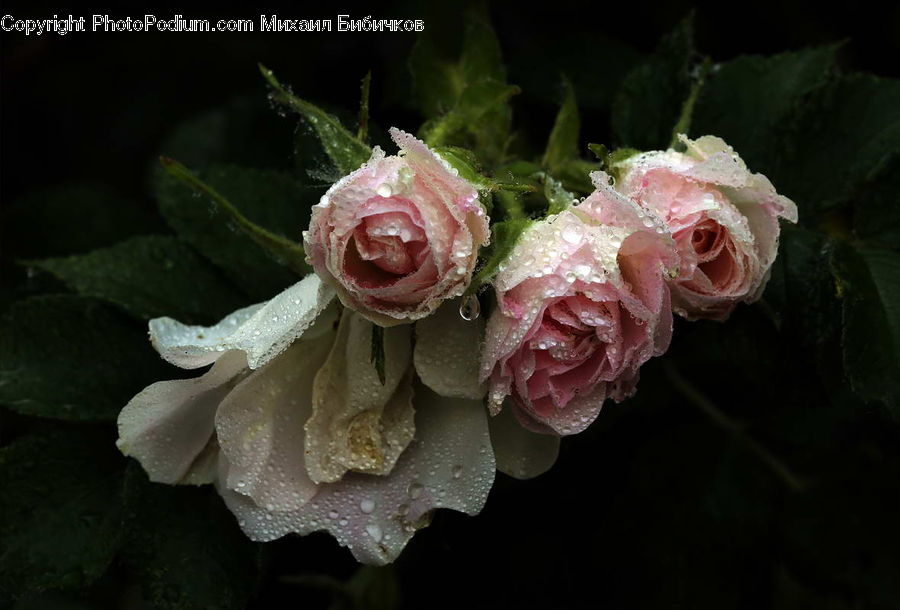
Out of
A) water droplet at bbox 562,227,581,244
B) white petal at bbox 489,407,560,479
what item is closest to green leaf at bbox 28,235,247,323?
white petal at bbox 489,407,560,479

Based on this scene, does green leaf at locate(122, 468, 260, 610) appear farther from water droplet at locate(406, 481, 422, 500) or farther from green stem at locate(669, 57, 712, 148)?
green stem at locate(669, 57, 712, 148)

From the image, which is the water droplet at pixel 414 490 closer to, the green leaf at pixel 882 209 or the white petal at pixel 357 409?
the white petal at pixel 357 409

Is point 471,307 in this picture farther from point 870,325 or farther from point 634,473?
point 634,473

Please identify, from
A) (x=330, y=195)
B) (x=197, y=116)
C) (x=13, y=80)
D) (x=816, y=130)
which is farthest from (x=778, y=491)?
(x=13, y=80)

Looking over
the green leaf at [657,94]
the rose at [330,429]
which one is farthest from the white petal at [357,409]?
the green leaf at [657,94]

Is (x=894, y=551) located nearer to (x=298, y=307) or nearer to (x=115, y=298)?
(x=298, y=307)
